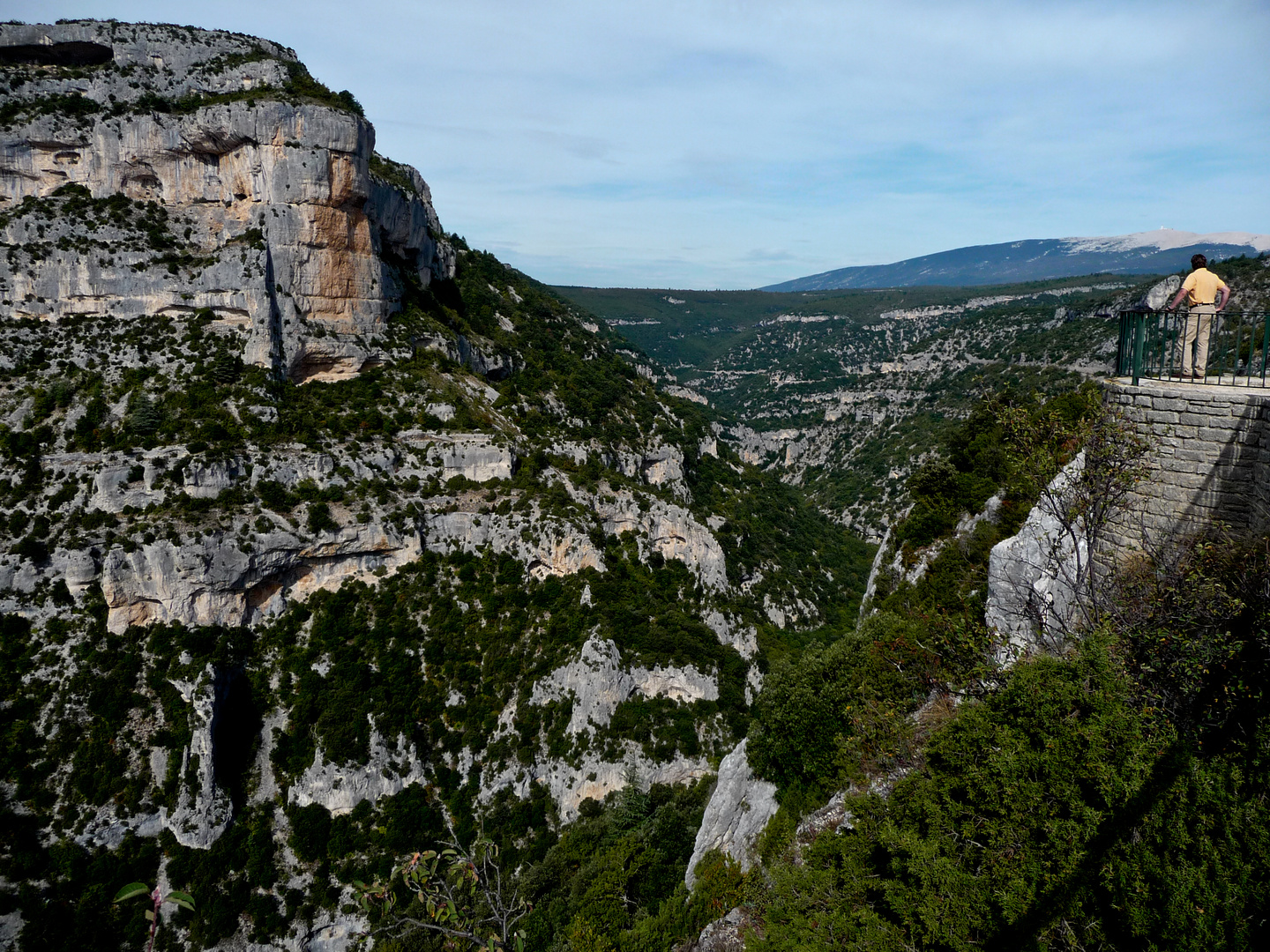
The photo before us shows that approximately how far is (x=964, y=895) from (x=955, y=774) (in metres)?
1.61

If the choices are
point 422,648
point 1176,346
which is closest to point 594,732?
point 422,648

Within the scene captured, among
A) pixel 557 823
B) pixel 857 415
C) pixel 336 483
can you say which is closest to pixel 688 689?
pixel 557 823

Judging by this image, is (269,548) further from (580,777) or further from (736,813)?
(736,813)

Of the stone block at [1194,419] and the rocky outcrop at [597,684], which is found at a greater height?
the stone block at [1194,419]

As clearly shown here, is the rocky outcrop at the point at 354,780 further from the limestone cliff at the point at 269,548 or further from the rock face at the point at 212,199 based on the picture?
the rock face at the point at 212,199

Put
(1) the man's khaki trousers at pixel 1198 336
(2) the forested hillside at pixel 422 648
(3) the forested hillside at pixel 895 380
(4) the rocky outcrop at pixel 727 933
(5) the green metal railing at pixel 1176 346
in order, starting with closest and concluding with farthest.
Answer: (2) the forested hillside at pixel 422 648 < (5) the green metal railing at pixel 1176 346 < (1) the man's khaki trousers at pixel 1198 336 < (4) the rocky outcrop at pixel 727 933 < (3) the forested hillside at pixel 895 380

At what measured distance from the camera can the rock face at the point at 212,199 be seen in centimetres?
3825

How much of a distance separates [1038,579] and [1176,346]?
15.6 ft

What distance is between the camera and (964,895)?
324 inches

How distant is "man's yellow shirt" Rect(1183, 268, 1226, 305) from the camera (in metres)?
10.5

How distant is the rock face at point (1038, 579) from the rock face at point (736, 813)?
8.53 meters

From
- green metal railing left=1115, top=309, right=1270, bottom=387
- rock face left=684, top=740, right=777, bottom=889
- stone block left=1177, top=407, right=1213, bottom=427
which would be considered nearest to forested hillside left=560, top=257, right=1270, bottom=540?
rock face left=684, top=740, right=777, bottom=889

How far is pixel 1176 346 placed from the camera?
11.4 metres

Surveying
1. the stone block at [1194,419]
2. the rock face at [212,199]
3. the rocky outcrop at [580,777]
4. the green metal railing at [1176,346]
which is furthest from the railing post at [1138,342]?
the rock face at [212,199]
